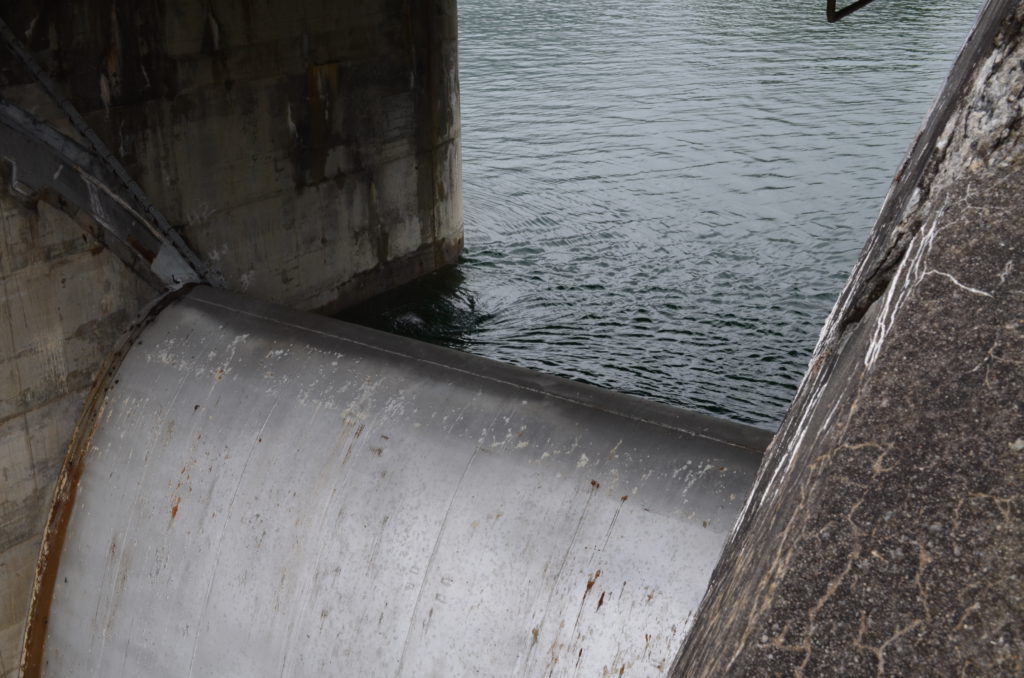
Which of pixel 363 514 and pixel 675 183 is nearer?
pixel 363 514

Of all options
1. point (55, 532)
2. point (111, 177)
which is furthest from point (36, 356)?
point (111, 177)

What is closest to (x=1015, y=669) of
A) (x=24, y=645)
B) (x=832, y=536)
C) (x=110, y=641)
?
(x=832, y=536)

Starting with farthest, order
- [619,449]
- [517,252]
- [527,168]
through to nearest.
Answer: [527,168] < [517,252] < [619,449]

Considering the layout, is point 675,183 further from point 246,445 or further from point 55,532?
point 55,532

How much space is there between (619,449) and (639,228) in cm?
756

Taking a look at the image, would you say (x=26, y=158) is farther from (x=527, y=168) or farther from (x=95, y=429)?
(x=527, y=168)

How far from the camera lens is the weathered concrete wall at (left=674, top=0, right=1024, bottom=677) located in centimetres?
102

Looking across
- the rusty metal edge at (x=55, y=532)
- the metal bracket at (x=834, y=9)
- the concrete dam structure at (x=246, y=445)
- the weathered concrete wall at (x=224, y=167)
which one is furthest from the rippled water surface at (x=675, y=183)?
the rusty metal edge at (x=55, y=532)

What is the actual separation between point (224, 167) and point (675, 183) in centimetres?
680

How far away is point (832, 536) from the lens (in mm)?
1077

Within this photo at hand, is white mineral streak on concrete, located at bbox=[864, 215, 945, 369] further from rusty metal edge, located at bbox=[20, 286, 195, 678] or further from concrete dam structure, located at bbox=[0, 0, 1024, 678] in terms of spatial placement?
rusty metal edge, located at bbox=[20, 286, 195, 678]

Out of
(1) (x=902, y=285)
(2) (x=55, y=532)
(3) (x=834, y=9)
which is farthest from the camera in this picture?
(3) (x=834, y=9)

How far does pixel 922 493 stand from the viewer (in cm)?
106

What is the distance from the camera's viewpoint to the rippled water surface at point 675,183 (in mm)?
10125
